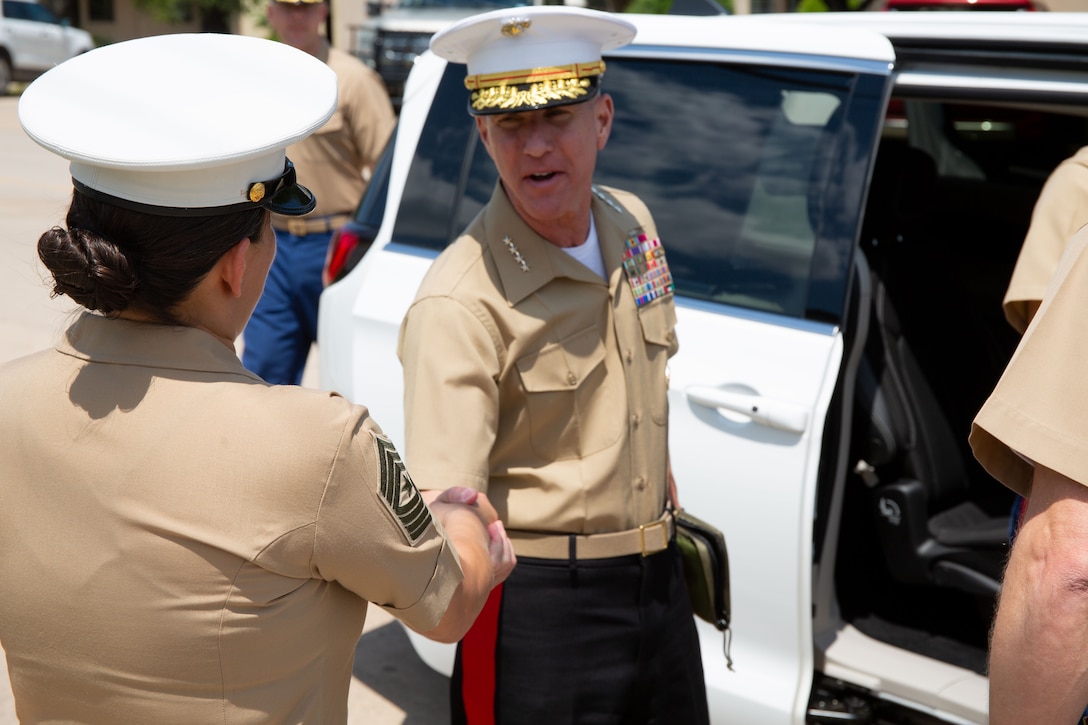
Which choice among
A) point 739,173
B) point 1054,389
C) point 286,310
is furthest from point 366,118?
point 1054,389

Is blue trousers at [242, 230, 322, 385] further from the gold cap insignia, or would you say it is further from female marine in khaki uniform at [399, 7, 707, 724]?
the gold cap insignia

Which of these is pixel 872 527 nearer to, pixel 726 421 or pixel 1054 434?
pixel 726 421

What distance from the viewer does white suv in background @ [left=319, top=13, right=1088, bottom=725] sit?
7.70 feet

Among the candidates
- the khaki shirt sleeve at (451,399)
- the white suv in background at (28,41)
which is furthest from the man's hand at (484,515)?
the white suv in background at (28,41)

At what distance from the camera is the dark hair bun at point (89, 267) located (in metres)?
1.19

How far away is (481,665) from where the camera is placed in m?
2.04

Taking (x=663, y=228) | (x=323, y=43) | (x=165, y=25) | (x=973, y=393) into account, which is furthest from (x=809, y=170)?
(x=165, y=25)

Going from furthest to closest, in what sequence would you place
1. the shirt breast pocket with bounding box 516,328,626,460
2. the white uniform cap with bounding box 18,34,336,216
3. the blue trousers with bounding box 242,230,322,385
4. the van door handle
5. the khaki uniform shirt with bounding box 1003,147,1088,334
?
1. the blue trousers with bounding box 242,230,322,385
2. the van door handle
3. the khaki uniform shirt with bounding box 1003,147,1088,334
4. the shirt breast pocket with bounding box 516,328,626,460
5. the white uniform cap with bounding box 18,34,336,216

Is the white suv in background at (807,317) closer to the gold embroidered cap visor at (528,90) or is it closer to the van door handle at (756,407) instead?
the van door handle at (756,407)

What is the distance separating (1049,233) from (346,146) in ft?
9.75

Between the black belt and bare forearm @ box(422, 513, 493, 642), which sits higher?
bare forearm @ box(422, 513, 493, 642)

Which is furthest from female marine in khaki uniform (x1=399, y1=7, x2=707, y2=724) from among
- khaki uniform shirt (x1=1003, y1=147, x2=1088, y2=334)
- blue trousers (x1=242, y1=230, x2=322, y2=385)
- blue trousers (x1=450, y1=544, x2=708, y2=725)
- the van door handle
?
blue trousers (x1=242, y1=230, x2=322, y2=385)

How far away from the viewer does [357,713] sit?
3.07 m

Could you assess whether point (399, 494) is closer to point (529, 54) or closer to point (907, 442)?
point (529, 54)
